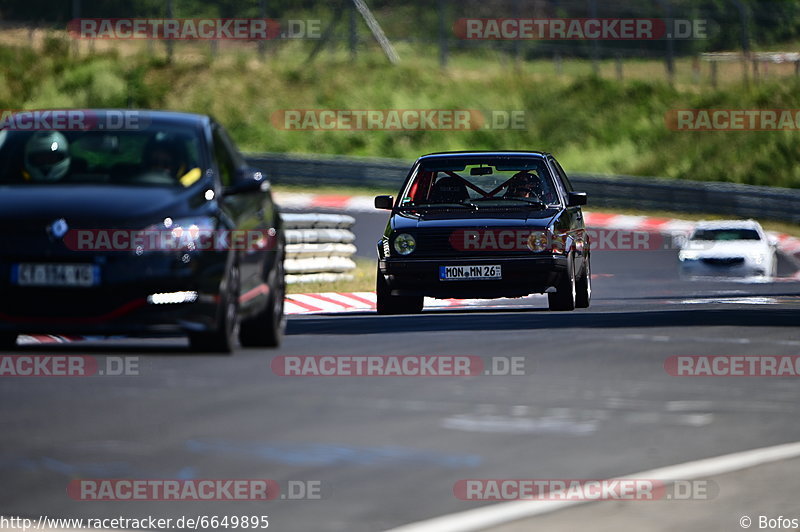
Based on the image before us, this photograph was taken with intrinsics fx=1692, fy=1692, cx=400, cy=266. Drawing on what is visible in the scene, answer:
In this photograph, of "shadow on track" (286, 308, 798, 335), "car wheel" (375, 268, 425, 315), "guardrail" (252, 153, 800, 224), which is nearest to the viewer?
"car wheel" (375, 268, 425, 315)

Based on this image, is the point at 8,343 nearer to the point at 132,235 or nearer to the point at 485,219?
the point at 132,235

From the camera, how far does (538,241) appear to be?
1073 centimetres

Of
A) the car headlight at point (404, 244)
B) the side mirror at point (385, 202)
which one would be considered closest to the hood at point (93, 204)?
the car headlight at point (404, 244)

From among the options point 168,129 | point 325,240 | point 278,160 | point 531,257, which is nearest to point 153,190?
point 168,129

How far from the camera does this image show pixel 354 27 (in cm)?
5347

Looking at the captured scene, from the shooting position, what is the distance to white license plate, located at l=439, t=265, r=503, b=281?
10.6 metres

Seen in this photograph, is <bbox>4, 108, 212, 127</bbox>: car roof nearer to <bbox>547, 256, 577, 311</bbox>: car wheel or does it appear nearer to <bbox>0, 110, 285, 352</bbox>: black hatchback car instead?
<bbox>0, 110, 285, 352</bbox>: black hatchback car

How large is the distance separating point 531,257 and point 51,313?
7786mm

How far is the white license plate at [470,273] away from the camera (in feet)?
34.9

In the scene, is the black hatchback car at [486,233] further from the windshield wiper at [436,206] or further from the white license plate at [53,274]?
the white license plate at [53,274]

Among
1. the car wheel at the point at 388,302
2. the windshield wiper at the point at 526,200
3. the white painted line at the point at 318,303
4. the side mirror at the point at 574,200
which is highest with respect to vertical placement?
the windshield wiper at the point at 526,200

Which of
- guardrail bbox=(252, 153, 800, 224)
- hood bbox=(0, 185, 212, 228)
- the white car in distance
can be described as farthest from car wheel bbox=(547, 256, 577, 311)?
guardrail bbox=(252, 153, 800, 224)

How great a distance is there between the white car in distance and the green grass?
51.4 ft

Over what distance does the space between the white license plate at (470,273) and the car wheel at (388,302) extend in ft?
3.84
